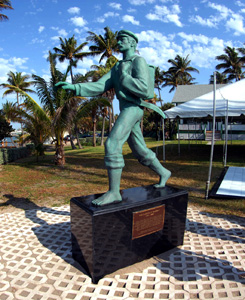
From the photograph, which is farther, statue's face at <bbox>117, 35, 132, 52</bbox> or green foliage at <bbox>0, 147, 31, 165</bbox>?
green foliage at <bbox>0, 147, 31, 165</bbox>

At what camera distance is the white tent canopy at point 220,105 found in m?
8.93

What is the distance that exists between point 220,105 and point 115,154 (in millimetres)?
7504

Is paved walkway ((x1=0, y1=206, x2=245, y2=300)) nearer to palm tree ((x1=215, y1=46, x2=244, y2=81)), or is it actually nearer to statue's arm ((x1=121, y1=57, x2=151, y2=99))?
statue's arm ((x1=121, y1=57, x2=151, y2=99))

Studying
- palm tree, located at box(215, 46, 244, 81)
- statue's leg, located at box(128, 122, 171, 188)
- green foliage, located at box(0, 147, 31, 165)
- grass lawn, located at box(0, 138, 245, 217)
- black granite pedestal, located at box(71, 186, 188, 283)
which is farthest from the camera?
palm tree, located at box(215, 46, 244, 81)

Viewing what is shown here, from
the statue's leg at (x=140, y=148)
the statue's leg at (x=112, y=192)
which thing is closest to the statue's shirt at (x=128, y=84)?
the statue's leg at (x=140, y=148)

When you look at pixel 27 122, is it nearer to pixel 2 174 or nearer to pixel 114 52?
pixel 2 174

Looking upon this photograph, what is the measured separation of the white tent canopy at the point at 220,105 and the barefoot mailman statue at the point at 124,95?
669 centimetres

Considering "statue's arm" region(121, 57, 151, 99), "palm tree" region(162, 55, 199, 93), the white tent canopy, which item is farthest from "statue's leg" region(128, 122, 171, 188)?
"palm tree" region(162, 55, 199, 93)

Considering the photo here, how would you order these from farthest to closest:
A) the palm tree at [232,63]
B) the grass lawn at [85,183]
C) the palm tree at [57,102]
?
the palm tree at [232,63]
the palm tree at [57,102]
the grass lawn at [85,183]

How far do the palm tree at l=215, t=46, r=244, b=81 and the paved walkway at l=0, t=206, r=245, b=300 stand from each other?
36625 mm

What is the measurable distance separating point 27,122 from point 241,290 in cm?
1286

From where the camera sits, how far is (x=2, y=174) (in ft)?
30.9

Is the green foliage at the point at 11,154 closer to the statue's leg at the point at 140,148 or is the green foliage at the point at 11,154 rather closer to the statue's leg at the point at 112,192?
the statue's leg at the point at 140,148

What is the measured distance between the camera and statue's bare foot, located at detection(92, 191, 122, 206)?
2847mm
